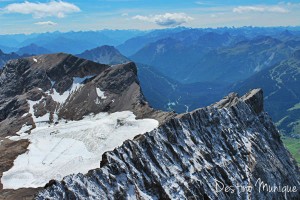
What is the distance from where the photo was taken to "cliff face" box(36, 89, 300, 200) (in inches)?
2494

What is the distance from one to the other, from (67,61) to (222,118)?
93116mm

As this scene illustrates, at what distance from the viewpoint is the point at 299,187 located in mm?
100250

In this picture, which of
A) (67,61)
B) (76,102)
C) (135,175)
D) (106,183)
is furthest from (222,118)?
(67,61)

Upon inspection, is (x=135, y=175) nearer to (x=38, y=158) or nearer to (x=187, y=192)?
(x=187, y=192)

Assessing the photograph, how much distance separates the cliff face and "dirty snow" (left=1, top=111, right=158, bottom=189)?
16392 millimetres

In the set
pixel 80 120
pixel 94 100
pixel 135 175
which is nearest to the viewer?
pixel 135 175

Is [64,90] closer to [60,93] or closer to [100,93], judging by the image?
[60,93]

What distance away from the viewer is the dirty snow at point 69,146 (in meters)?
84.2

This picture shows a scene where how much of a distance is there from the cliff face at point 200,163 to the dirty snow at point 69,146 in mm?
16392

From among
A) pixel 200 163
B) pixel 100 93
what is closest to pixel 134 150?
pixel 200 163

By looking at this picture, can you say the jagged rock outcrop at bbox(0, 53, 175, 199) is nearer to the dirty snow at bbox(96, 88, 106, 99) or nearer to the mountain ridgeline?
the dirty snow at bbox(96, 88, 106, 99)

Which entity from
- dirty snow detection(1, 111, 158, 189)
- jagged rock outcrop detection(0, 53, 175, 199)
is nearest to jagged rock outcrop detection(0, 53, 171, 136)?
jagged rock outcrop detection(0, 53, 175, 199)

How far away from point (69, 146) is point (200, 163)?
118 feet

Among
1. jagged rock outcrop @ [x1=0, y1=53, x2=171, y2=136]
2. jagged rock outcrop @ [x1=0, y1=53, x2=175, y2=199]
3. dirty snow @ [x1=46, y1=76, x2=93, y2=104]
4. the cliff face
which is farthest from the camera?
dirty snow @ [x1=46, y1=76, x2=93, y2=104]
